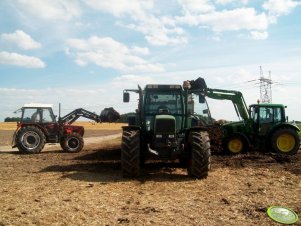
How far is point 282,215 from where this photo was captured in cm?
700

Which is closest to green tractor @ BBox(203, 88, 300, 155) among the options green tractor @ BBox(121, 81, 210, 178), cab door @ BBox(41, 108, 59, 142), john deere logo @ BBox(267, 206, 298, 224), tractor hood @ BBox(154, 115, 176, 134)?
green tractor @ BBox(121, 81, 210, 178)

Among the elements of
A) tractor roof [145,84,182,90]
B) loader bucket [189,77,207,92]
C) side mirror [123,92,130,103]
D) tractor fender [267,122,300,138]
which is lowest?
tractor fender [267,122,300,138]

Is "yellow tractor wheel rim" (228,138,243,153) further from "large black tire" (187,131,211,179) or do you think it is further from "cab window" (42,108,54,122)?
"cab window" (42,108,54,122)

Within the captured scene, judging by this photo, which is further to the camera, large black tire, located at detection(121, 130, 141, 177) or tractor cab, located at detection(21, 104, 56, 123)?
tractor cab, located at detection(21, 104, 56, 123)

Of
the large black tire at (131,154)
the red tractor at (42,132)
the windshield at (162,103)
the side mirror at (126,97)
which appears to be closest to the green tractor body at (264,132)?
the windshield at (162,103)

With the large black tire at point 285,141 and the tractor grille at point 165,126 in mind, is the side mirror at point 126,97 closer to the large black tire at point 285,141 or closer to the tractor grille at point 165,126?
the tractor grille at point 165,126

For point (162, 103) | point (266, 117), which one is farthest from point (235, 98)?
point (162, 103)

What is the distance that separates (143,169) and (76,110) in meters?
9.80

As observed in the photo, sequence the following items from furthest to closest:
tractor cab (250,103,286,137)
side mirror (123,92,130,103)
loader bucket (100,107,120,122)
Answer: loader bucket (100,107,120,122), tractor cab (250,103,286,137), side mirror (123,92,130,103)

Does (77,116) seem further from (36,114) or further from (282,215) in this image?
(282,215)

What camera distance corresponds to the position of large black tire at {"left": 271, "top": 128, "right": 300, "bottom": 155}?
17.4 meters

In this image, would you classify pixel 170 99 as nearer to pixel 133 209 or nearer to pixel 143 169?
pixel 143 169

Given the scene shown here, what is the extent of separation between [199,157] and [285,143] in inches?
324

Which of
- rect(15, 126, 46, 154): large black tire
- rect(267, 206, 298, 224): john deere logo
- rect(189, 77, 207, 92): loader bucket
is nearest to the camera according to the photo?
rect(267, 206, 298, 224): john deere logo
